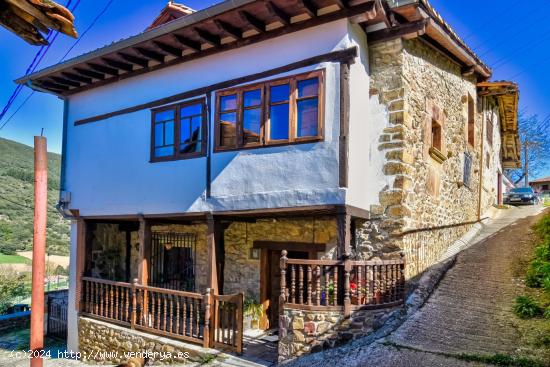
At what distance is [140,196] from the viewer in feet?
29.6

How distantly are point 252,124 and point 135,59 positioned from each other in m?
3.60

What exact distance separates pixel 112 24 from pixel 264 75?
194 inches

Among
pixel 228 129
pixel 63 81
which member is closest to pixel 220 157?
pixel 228 129

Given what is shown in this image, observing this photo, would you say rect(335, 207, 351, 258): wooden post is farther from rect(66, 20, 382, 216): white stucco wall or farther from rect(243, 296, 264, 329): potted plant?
rect(243, 296, 264, 329): potted plant

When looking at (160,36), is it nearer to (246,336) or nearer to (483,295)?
(246,336)

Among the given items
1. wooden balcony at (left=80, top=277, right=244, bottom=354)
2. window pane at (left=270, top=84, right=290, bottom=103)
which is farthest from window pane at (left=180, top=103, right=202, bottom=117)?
wooden balcony at (left=80, top=277, right=244, bottom=354)

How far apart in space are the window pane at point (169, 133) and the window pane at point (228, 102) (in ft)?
4.95

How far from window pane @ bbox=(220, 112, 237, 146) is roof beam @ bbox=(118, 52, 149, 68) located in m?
2.72

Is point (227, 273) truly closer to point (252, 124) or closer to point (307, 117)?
point (252, 124)

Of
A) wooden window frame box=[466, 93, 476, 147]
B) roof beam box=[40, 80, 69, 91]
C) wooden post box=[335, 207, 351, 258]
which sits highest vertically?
roof beam box=[40, 80, 69, 91]

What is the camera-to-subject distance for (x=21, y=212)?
39812 mm

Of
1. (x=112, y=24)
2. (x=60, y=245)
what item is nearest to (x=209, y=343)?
(x=112, y=24)

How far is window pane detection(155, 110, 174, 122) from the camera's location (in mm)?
8680

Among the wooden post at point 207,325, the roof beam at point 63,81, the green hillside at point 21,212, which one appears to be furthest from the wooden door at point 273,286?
the green hillside at point 21,212
